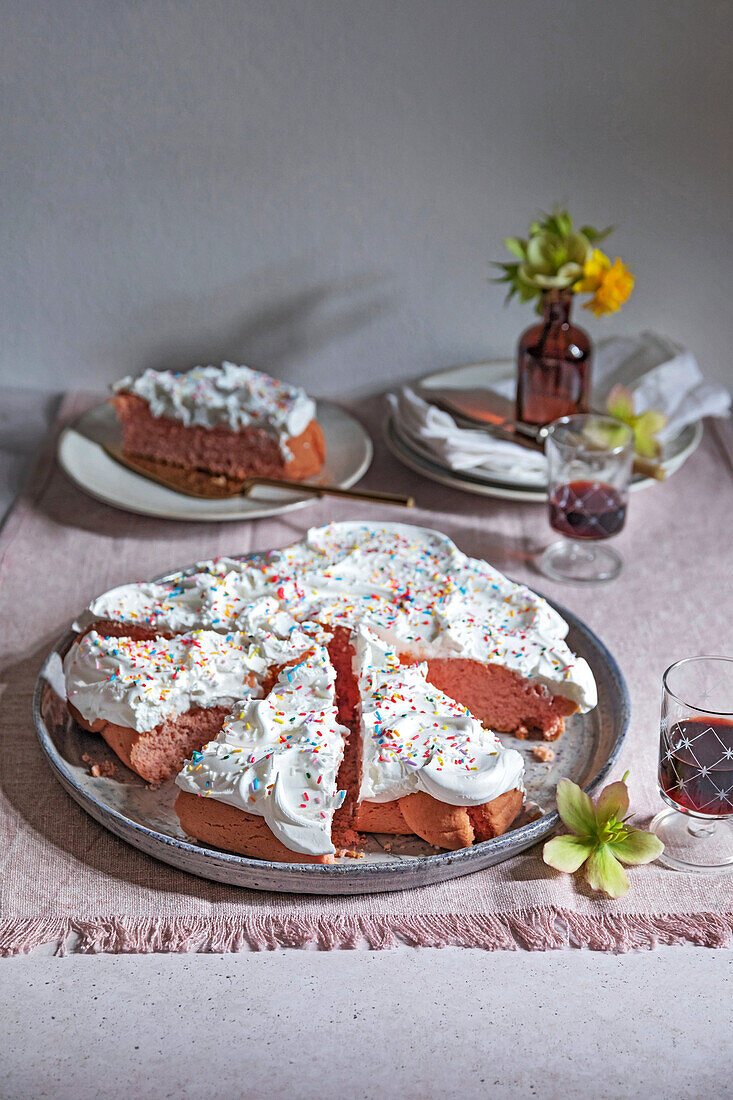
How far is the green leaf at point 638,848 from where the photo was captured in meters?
1.37

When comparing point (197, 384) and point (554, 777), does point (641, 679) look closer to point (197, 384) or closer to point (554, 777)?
point (554, 777)

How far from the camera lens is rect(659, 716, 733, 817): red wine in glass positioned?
1338 mm

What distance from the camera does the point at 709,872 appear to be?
1371 mm

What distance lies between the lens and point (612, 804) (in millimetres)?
1374

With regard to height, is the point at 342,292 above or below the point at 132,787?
above

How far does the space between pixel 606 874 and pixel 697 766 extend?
18cm

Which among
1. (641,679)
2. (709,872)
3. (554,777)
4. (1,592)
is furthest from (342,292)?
(709,872)

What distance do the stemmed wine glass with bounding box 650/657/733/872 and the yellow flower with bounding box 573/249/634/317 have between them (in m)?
1.02

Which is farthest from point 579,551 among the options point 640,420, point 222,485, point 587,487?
point 222,485

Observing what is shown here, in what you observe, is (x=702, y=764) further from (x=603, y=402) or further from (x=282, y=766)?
(x=603, y=402)

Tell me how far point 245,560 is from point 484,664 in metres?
0.52

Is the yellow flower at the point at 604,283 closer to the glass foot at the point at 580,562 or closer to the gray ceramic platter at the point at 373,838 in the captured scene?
the glass foot at the point at 580,562

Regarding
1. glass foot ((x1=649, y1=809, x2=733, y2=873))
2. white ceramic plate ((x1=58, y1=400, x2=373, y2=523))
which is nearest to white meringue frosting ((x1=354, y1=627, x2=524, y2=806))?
glass foot ((x1=649, y1=809, x2=733, y2=873))

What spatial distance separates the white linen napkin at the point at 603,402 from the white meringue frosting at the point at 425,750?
878 mm
